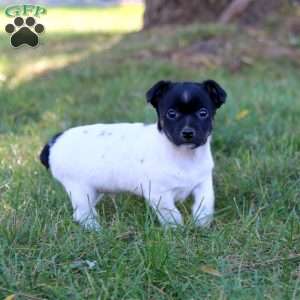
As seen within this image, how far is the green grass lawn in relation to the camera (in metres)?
3.26

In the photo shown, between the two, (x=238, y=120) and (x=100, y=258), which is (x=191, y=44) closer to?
(x=238, y=120)

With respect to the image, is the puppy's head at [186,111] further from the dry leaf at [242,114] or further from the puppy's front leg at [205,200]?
the dry leaf at [242,114]

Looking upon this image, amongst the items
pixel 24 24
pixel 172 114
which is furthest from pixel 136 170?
pixel 24 24

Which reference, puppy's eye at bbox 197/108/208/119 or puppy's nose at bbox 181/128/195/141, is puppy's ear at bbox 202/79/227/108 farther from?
puppy's nose at bbox 181/128/195/141

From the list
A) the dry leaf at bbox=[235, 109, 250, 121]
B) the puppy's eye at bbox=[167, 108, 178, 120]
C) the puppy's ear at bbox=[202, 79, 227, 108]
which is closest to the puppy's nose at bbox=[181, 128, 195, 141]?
the puppy's eye at bbox=[167, 108, 178, 120]

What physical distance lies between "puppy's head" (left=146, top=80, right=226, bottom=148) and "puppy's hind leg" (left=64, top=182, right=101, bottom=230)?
62 cm

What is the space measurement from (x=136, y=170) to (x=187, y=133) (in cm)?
44

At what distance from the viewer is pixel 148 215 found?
3857 mm

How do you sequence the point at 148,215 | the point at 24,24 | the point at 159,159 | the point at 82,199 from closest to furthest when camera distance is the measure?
the point at 148,215
the point at 159,159
the point at 82,199
the point at 24,24

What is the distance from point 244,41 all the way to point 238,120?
3388 millimetres

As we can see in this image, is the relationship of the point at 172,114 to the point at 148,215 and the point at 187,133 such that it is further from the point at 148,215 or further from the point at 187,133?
the point at 148,215

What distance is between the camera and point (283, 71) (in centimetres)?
848

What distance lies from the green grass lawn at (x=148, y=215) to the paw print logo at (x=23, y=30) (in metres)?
0.78

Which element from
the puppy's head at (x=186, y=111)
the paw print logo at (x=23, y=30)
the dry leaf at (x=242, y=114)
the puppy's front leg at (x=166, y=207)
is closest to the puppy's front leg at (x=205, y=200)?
the puppy's front leg at (x=166, y=207)
